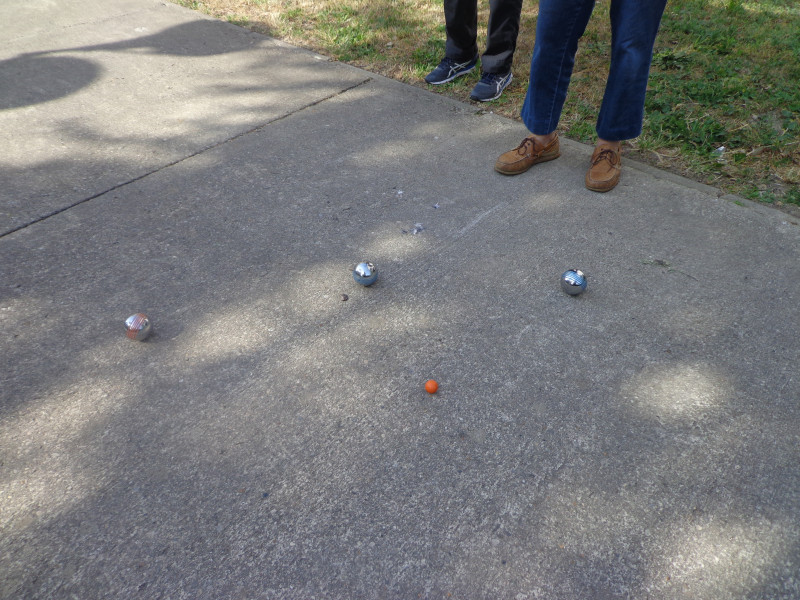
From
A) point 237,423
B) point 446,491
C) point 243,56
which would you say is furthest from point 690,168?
point 243,56

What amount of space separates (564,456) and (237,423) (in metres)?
1.17

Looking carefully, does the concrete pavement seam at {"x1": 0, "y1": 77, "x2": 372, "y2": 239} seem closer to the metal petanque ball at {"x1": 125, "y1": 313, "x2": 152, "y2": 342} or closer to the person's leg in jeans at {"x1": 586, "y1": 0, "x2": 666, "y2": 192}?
the metal petanque ball at {"x1": 125, "y1": 313, "x2": 152, "y2": 342}

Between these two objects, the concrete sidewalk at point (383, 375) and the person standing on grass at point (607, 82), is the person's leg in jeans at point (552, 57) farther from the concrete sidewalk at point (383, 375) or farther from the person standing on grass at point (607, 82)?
the concrete sidewalk at point (383, 375)

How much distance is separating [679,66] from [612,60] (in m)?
2.03

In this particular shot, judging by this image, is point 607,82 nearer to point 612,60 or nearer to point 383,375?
point 612,60

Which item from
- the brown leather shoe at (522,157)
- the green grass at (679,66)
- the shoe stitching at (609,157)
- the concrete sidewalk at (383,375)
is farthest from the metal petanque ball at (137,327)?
the green grass at (679,66)

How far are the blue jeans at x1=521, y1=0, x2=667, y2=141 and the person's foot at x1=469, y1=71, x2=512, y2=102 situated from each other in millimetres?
887

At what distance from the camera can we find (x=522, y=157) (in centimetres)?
347

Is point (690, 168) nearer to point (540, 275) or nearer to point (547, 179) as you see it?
point (547, 179)

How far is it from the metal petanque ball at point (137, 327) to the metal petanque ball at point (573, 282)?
1.84 metres

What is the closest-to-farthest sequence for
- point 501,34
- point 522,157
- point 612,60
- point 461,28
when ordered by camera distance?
point 612,60, point 522,157, point 501,34, point 461,28

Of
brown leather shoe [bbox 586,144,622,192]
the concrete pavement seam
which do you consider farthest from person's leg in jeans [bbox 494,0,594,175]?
the concrete pavement seam

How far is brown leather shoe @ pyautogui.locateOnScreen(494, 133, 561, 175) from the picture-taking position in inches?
136

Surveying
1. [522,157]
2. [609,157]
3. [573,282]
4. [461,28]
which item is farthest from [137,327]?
[461,28]
